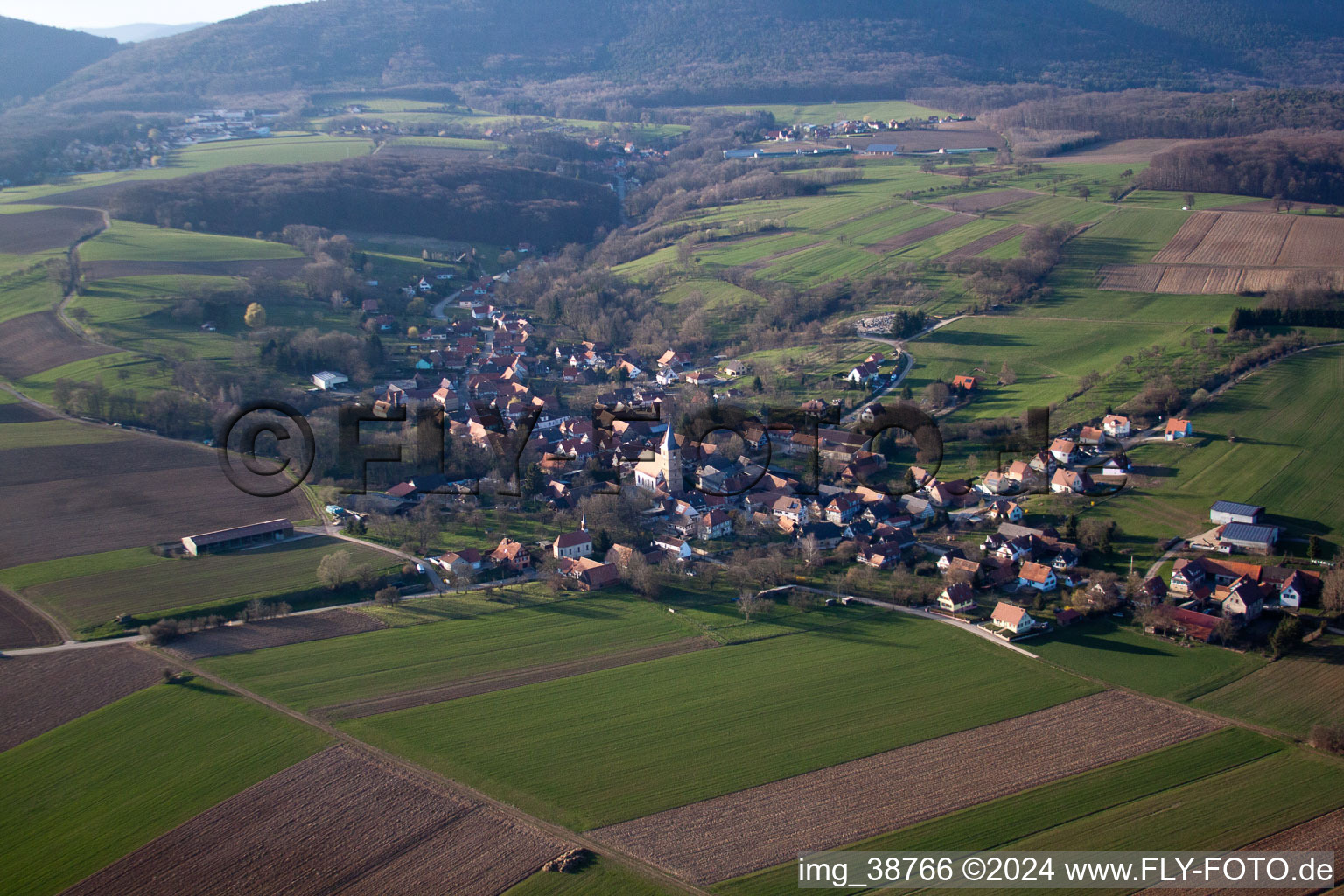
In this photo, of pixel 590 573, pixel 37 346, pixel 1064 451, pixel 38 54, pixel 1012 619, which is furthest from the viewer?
pixel 38 54

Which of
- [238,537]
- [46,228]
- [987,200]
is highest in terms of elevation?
[46,228]

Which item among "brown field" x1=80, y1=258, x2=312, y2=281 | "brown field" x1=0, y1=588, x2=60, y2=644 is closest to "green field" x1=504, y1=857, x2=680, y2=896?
"brown field" x1=0, y1=588, x2=60, y2=644

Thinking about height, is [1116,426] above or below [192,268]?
below

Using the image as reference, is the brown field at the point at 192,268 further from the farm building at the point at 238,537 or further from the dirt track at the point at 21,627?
the dirt track at the point at 21,627

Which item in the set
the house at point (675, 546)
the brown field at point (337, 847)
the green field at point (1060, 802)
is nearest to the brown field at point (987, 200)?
the house at point (675, 546)

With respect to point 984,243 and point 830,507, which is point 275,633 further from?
point 984,243

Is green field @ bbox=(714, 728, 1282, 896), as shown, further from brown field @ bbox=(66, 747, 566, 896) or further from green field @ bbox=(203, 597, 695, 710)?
green field @ bbox=(203, 597, 695, 710)

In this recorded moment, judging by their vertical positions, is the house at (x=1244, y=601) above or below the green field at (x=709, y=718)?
above

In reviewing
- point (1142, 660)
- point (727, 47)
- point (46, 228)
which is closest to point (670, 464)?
point (1142, 660)
